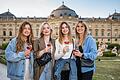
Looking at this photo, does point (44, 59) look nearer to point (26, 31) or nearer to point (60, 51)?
point (60, 51)

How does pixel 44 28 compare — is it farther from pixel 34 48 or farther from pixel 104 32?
pixel 104 32

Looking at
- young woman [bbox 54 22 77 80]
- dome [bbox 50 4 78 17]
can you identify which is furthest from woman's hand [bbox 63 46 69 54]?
dome [bbox 50 4 78 17]

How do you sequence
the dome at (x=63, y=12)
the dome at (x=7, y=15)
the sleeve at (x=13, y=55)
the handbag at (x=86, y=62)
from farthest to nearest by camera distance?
the dome at (x=7, y=15)
the dome at (x=63, y=12)
the handbag at (x=86, y=62)
the sleeve at (x=13, y=55)

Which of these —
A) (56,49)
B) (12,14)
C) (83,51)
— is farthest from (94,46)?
(12,14)

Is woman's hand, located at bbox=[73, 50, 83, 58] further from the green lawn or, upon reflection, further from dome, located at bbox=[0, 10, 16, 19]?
dome, located at bbox=[0, 10, 16, 19]

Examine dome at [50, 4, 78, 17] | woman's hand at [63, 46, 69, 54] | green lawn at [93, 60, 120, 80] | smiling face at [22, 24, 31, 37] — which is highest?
dome at [50, 4, 78, 17]

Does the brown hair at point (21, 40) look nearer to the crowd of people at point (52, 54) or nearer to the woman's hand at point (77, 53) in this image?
the crowd of people at point (52, 54)

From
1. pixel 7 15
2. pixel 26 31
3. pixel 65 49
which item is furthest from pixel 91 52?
pixel 7 15

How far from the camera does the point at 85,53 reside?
17.2ft

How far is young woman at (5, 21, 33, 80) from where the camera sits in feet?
16.5

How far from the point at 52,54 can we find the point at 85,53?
45cm

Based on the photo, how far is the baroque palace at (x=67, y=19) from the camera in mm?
61584

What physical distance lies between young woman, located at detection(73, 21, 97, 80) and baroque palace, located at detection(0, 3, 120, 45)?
2174 inches

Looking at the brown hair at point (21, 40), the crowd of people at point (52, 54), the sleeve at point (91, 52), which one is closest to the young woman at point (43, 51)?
the crowd of people at point (52, 54)
